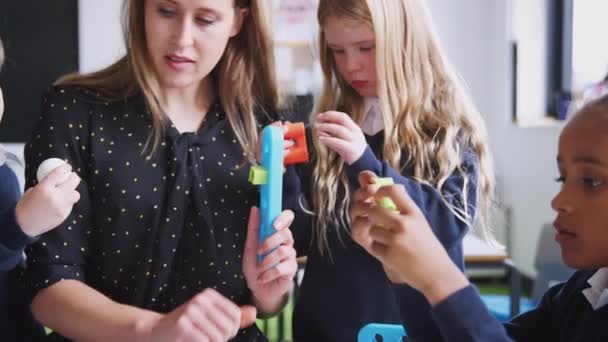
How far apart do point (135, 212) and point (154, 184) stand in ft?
0.19

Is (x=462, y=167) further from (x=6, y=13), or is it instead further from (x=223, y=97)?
(x=6, y=13)

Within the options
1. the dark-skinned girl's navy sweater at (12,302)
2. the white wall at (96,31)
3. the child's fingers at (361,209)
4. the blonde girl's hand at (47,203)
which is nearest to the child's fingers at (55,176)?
the blonde girl's hand at (47,203)

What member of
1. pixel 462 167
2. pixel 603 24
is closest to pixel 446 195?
pixel 462 167

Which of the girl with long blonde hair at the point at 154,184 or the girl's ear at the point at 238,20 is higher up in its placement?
the girl's ear at the point at 238,20

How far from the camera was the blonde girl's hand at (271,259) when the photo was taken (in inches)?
38.2

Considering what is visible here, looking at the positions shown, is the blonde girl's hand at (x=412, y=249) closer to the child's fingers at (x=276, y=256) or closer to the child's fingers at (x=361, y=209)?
the child's fingers at (x=361, y=209)

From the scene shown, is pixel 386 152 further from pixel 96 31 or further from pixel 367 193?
pixel 96 31

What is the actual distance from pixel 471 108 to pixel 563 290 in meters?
0.44

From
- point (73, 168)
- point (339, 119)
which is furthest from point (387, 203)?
point (73, 168)

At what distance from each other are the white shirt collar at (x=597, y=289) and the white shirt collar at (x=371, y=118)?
0.50 m

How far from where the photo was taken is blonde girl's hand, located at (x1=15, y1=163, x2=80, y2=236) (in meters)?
0.88

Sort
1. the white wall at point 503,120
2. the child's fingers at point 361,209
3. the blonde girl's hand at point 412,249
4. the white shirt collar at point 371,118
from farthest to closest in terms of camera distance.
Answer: the white wall at point 503,120, the white shirt collar at point 371,118, the child's fingers at point 361,209, the blonde girl's hand at point 412,249

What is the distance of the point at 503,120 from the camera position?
4285 mm

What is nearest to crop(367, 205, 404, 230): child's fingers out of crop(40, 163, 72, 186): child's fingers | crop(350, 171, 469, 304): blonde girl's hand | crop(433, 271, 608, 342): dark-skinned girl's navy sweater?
crop(350, 171, 469, 304): blonde girl's hand
